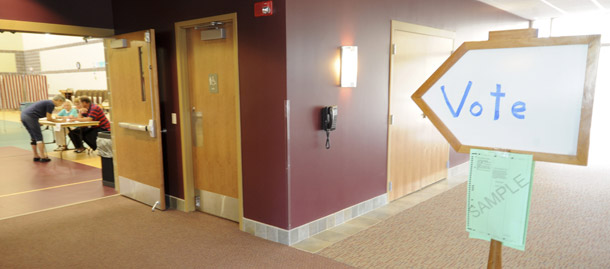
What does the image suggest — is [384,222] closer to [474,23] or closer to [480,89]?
[480,89]

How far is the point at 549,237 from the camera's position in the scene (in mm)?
3594

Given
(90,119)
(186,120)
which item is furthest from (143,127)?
(90,119)

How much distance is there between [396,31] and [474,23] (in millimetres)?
2484

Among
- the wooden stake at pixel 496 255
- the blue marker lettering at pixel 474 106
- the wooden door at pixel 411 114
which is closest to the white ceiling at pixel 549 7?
the wooden door at pixel 411 114

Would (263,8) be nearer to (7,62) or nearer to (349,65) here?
(349,65)

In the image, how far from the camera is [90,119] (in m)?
7.23

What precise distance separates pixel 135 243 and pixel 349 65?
270 cm

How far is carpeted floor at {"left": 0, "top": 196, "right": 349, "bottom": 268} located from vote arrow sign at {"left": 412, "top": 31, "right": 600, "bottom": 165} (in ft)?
6.23

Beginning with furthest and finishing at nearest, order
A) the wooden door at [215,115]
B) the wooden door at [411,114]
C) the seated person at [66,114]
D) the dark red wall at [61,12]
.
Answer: the seated person at [66,114], the wooden door at [411,114], the dark red wall at [61,12], the wooden door at [215,115]

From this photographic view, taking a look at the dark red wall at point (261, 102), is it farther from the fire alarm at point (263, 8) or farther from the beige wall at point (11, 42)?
the beige wall at point (11, 42)

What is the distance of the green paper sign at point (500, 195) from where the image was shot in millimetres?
1443

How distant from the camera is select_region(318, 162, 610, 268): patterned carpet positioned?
3.13 m

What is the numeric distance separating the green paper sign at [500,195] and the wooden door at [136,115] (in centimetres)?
358

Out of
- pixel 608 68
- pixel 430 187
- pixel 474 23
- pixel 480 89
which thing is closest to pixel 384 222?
pixel 430 187
